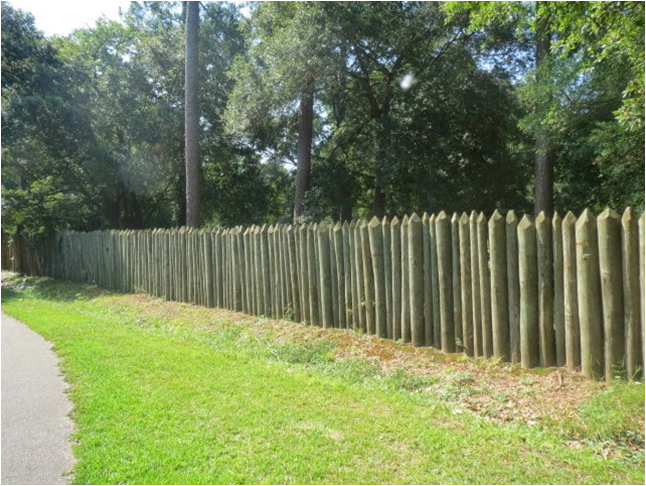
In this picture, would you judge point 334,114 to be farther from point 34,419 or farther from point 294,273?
point 34,419

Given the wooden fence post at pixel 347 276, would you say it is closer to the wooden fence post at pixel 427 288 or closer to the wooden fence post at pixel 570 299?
the wooden fence post at pixel 427 288

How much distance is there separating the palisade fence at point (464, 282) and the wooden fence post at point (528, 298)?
1 cm

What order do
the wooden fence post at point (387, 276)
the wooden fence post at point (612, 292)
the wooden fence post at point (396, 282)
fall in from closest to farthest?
1. the wooden fence post at point (612, 292)
2. the wooden fence post at point (396, 282)
3. the wooden fence post at point (387, 276)

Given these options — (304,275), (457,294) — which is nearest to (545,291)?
(457,294)

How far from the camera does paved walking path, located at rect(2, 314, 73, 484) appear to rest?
3.80 m

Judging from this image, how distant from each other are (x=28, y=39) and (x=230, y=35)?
7.98 m

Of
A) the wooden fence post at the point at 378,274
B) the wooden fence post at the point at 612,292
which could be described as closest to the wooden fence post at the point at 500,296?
the wooden fence post at the point at 612,292

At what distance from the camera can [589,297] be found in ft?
16.4

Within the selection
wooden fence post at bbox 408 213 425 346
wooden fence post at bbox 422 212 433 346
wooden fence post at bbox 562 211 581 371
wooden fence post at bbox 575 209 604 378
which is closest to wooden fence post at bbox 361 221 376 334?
wooden fence post at bbox 408 213 425 346

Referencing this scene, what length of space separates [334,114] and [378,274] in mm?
13742

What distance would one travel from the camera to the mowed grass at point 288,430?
357 cm

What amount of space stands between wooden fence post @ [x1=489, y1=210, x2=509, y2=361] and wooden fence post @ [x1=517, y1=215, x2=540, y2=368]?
0.23m

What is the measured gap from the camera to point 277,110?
16.4 m

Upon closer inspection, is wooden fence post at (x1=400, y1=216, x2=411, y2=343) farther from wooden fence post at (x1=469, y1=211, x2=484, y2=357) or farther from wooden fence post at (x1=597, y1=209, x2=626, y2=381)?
wooden fence post at (x1=597, y1=209, x2=626, y2=381)
